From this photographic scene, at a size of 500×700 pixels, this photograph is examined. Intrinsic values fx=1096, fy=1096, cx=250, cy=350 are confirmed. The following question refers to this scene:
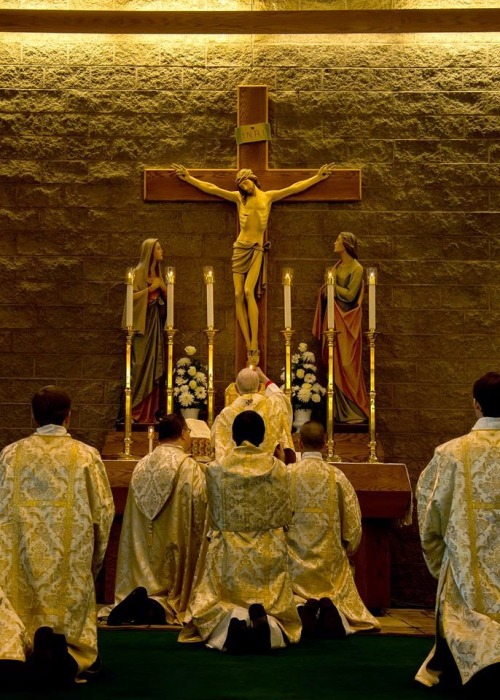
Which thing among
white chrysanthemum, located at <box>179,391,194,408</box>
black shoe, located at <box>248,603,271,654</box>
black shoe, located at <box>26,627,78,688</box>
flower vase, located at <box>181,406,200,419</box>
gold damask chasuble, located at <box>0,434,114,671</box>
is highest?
→ white chrysanthemum, located at <box>179,391,194,408</box>

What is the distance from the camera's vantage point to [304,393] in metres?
8.66

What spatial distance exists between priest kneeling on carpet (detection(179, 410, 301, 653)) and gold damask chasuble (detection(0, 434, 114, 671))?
97 centimetres

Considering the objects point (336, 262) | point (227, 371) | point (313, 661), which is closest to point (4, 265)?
point (227, 371)

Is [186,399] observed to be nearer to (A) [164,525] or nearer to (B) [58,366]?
(B) [58,366]

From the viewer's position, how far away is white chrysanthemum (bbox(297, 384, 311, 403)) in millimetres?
8648

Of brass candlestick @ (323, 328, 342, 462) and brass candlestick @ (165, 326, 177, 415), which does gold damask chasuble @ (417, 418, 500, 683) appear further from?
brass candlestick @ (165, 326, 177, 415)

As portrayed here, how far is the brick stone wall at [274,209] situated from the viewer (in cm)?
929

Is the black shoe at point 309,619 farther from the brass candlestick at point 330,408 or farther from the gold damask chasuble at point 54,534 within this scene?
the brass candlestick at point 330,408

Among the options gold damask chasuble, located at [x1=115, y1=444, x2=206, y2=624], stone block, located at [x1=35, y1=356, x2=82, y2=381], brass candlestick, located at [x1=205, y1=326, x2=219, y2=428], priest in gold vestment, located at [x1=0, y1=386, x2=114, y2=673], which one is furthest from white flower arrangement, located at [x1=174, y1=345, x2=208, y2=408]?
priest in gold vestment, located at [x1=0, y1=386, x2=114, y2=673]

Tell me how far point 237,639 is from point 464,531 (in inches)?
57.2

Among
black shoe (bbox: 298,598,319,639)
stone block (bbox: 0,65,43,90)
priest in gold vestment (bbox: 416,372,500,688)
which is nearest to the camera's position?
priest in gold vestment (bbox: 416,372,500,688)

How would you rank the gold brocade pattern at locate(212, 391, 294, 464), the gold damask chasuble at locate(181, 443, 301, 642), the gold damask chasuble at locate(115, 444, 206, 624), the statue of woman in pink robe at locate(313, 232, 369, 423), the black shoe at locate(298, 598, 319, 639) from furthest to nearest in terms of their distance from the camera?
the statue of woman in pink robe at locate(313, 232, 369, 423), the gold brocade pattern at locate(212, 391, 294, 464), the gold damask chasuble at locate(115, 444, 206, 624), the black shoe at locate(298, 598, 319, 639), the gold damask chasuble at locate(181, 443, 301, 642)

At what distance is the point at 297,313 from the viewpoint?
371 inches

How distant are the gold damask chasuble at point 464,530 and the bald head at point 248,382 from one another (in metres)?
2.62
